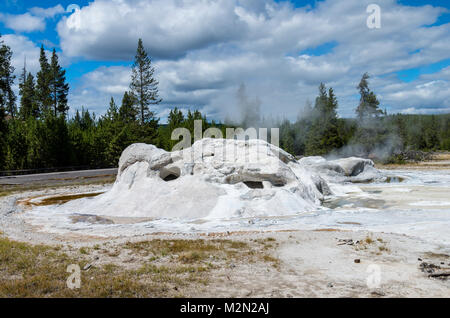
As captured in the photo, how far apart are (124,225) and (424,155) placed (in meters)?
51.8

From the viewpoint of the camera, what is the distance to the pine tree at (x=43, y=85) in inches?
1906

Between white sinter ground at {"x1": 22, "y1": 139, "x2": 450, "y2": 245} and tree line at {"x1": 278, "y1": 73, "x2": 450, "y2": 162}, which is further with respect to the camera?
tree line at {"x1": 278, "y1": 73, "x2": 450, "y2": 162}

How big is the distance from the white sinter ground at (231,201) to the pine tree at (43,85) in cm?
3536

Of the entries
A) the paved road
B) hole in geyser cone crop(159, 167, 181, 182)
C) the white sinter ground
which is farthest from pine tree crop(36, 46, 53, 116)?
hole in geyser cone crop(159, 167, 181, 182)

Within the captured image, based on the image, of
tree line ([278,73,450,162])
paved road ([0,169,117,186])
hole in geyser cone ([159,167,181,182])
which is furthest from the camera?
tree line ([278,73,450,162])

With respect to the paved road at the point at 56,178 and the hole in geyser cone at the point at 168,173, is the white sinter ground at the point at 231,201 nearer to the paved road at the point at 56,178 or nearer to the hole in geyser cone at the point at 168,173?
the hole in geyser cone at the point at 168,173

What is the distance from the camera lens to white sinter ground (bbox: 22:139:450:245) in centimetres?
1272

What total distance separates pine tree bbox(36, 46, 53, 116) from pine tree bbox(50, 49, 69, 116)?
1.71 ft

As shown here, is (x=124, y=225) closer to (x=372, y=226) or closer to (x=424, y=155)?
(x=372, y=226)

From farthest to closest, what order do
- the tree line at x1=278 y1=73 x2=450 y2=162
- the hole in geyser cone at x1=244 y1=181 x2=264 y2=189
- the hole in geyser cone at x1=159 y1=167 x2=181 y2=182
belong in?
the tree line at x1=278 y1=73 x2=450 y2=162 < the hole in geyser cone at x1=159 y1=167 x2=181 y2=182 < the hole in geyser cone at x1=244 y1=181 x2=264 y2=189

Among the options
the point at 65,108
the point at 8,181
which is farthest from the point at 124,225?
the point at 65,108

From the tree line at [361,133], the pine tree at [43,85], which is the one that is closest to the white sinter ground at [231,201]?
the tree line at [361,133]

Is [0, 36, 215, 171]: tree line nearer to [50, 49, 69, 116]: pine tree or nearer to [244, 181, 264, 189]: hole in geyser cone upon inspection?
[50, 49, 69, 116]: pine tree

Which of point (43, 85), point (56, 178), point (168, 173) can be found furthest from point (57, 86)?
point (168, 173)
